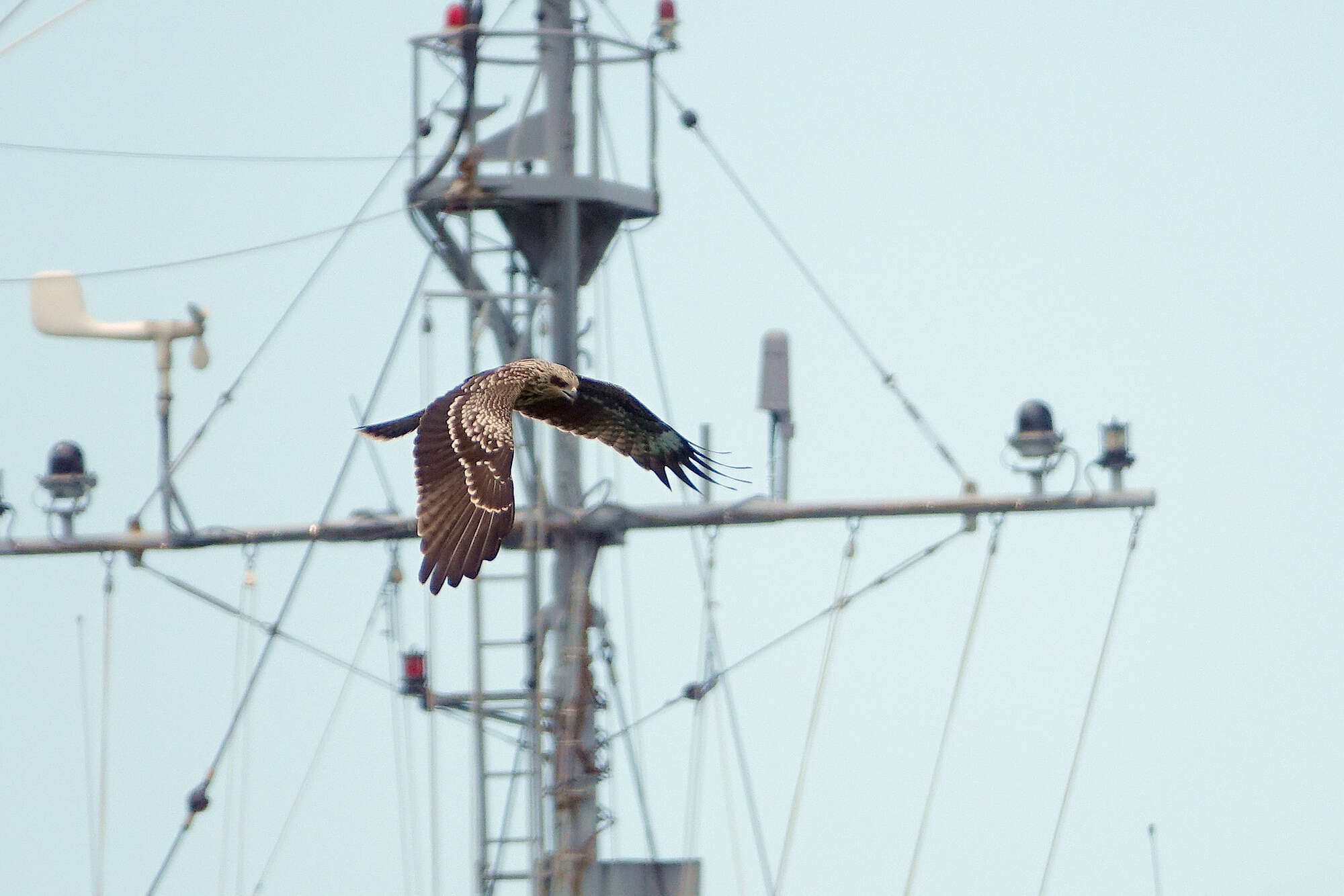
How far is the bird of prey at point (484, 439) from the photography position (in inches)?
1025

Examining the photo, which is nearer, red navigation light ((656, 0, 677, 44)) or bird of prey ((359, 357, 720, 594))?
bird of prey ((359, 357, 720, 594))

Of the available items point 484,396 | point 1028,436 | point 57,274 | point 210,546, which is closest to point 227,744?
point 210,546

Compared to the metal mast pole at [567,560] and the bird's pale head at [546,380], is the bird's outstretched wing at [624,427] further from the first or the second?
the metal mast pole at [567,560]

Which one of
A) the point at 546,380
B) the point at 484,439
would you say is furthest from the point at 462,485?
the point at 546,380

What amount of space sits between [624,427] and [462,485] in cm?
432

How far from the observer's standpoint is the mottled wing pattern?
1019 inches

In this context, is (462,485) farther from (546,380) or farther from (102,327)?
(102,327)

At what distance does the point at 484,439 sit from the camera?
88.4 ft

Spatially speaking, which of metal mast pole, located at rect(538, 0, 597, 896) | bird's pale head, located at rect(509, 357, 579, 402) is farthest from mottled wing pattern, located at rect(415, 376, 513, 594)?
metal mast pole, located at rect(538, 0, 597, 896)

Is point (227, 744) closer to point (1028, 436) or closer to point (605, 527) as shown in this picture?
point (605, 527)

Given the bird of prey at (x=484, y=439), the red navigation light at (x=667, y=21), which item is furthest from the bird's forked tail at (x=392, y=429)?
the red navigation light at (x=667, y=21)

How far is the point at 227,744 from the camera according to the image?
36.1 meters

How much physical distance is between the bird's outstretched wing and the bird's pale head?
0.47 m

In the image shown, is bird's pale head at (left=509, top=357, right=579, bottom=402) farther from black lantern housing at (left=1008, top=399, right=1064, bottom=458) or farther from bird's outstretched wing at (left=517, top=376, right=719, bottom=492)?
black lantern housing at (left=1008, top=399, right=1064, bottom=458)
